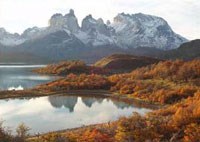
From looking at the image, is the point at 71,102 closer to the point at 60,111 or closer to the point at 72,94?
the point at 60,111

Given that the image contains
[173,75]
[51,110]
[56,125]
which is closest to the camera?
[56,125]

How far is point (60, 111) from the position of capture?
75.9 meters

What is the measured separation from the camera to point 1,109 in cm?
7681

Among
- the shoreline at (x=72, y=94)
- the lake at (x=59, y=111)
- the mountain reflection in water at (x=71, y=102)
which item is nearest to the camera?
the lake at (x=59, y=111)

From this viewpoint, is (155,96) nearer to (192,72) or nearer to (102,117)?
(102,117)

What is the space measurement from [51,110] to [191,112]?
117 ft

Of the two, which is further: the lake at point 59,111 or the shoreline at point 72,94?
the shoreline at point 72,94

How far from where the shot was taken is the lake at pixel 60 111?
6294 centimetres

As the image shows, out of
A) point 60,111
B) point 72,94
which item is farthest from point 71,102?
point 72,94

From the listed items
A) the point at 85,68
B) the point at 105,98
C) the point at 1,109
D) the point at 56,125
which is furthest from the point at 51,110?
the point at 85,68

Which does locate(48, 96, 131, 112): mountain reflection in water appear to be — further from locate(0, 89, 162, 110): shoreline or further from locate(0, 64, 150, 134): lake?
locate(0, 89, 162, 110): shoreline

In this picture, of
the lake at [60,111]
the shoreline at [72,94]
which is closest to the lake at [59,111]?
the lake at [60,111]

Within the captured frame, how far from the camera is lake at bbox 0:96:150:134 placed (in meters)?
62.9

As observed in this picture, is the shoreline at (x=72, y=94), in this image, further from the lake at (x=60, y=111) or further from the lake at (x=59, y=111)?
the lake at (x=60, y=111)
